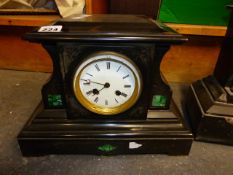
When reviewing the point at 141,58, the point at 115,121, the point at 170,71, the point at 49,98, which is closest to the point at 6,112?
the point at 49,98

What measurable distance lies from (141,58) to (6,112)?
0.66 metres

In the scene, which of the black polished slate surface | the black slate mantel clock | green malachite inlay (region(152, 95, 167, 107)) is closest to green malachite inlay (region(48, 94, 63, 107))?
the black slate mantel clock

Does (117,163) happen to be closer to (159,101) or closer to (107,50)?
(159,101)

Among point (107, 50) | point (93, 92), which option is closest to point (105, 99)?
point (93, 92)

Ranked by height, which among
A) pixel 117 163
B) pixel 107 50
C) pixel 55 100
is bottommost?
pixel 117 163

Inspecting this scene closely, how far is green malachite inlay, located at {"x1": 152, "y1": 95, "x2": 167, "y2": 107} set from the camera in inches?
24.2

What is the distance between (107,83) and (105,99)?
0.06 meters

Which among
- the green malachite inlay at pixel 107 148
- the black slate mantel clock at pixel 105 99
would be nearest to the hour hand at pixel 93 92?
the black slate mantel clock at pixel 105 99

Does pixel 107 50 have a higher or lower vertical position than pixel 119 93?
higher

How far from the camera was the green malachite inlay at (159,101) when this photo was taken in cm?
61

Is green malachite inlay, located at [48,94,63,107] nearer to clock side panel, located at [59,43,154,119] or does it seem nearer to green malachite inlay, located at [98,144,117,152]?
clock side panel, located at [59,43,154,119]

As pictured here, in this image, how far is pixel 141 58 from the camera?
0.53m

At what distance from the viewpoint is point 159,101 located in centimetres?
62

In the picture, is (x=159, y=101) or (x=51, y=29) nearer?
(x=51, y=29)
